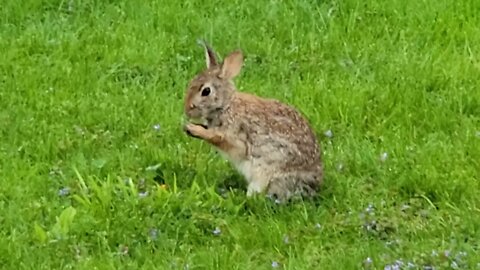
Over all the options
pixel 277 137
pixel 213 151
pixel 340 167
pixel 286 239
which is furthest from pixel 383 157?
pixel 286 239

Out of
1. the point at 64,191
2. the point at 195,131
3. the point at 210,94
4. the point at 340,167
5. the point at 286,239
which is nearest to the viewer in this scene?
the point at 286,239

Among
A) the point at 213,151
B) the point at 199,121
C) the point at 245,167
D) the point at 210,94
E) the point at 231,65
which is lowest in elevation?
the point at 213,151

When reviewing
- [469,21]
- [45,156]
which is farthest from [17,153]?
[469,21]

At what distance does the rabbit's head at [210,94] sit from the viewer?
7.61m

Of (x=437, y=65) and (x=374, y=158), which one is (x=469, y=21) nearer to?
(x=437, y=65)

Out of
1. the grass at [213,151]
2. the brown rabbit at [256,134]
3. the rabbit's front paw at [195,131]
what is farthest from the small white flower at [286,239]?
the rabbit's front paw at [195,131]

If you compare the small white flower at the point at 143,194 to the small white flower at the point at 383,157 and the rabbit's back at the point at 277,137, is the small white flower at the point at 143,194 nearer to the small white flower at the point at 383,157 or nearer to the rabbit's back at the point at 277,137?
the rabbit's back at the point at 277,137

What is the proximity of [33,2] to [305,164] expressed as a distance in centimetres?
364

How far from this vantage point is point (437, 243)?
6.74 meters

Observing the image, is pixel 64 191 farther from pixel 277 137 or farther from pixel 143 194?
pixel 277 137

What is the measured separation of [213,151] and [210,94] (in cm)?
50

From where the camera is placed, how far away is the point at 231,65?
7.75 meters

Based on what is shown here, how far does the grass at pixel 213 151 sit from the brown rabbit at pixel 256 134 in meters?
0.15

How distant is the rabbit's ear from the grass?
0.53 m
